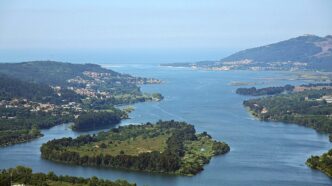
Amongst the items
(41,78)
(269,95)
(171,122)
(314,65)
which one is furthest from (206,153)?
(314,65)

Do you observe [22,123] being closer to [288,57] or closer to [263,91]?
[263,91]

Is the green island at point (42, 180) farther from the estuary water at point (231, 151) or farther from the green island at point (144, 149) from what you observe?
the green island at point (144, 149)

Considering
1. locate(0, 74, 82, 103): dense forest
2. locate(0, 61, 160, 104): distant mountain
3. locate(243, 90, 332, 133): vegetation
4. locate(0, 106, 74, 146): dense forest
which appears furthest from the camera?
locate(0, 61, 160, 104): distant mountain

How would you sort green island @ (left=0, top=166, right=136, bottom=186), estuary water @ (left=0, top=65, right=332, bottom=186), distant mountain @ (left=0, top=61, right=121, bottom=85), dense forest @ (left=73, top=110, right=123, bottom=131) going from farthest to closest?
distant mountain @ (left=0, top=61, right=121, bottom=85)
dense forest @ (left=73, top=110, right=123, bottom=131)
estuary water @ (left=0, top=65, right=332, bottom=186)
green island @ (left=0, top=166, right=136, bottom=186)

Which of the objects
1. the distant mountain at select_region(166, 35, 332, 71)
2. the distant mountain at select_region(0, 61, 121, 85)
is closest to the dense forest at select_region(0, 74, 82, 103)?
the distant mountain at select_region(0, 61, 121, 85)

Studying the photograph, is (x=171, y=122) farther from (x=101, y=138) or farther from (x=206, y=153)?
(x=206, y=153)

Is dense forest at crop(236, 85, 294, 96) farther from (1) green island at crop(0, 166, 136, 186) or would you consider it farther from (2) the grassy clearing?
(1) green island at crop(0, 166, 136, 186)
